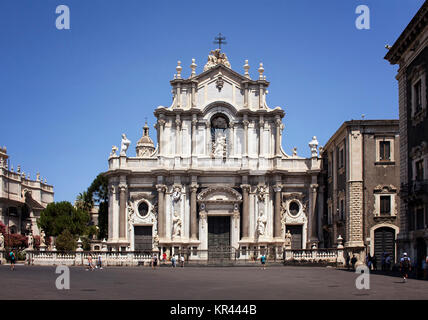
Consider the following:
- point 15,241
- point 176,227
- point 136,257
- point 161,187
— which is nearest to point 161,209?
point 161,187

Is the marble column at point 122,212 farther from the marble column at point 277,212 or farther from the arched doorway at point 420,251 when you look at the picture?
the arched doorway at point 420,251

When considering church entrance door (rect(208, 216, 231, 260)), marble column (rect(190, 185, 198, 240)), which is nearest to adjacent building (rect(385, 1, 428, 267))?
church entrance door (rect(208, 216, 231, 260))

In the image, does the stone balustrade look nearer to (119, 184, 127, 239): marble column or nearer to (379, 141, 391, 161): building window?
(119, 184, 127, 239): marble column

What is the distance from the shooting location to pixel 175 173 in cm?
5359

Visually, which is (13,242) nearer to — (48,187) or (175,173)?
(48,187)

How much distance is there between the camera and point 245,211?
53.5m

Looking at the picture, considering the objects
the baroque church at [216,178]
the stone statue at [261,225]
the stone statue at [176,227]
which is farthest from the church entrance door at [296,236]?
the stone statue at [176,227]

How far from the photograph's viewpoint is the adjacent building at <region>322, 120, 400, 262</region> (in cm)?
4362

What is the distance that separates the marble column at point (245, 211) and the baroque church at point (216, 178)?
85 mm

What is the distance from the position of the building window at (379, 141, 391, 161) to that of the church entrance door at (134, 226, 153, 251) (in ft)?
68.8

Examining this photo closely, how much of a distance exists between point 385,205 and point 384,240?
242 cm

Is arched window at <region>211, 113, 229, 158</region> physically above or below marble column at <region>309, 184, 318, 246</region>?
above

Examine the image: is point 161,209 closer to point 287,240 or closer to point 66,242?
point 287,240
